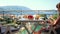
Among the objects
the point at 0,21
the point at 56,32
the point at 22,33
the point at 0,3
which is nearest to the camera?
the point at 56,32

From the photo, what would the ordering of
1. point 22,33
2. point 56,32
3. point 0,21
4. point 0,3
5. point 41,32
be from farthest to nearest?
point 0,3 < point 0,21 < point 22,33 < point 41,32 < point 56,32

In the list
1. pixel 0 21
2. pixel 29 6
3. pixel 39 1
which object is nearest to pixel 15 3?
pixel 29 6

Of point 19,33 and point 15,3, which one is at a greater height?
point 15,3

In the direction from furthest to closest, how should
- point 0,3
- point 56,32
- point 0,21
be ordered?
point 0,3 < point 0,21 < point 56,32

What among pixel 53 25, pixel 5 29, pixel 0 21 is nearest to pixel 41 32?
pixel 53 25

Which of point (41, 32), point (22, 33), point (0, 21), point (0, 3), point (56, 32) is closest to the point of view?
point (56, 32)

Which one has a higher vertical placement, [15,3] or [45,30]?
[15,3]

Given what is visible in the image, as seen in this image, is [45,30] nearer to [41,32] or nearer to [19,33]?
[41,32]

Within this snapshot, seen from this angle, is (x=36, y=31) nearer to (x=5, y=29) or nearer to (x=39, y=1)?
(x=5, y=29)

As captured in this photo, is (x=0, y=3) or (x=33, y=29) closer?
(x=33, y=29)
